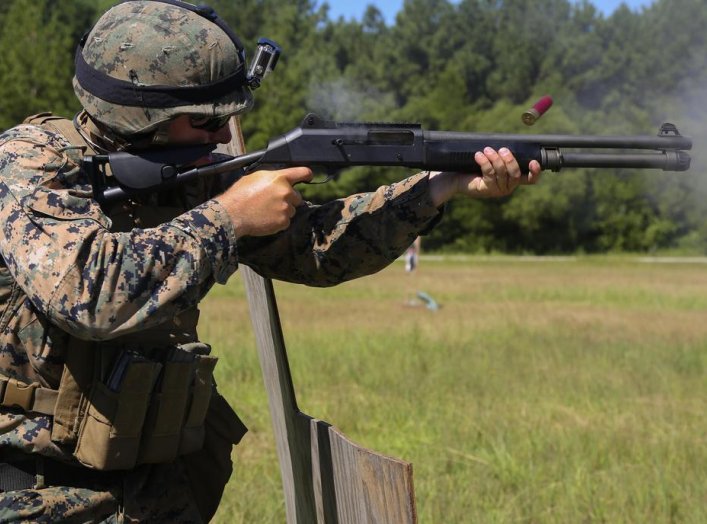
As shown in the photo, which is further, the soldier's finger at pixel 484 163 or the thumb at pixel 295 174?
the soldier's finger at pixel 484 163

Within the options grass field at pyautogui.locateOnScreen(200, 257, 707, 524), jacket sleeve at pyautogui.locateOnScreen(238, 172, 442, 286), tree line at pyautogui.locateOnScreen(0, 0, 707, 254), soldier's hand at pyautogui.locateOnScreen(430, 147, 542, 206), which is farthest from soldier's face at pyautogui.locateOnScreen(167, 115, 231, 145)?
tree line at pyautogui.locateOnScreen(0, 0, 707, 254)

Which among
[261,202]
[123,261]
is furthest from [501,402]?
[123,261]

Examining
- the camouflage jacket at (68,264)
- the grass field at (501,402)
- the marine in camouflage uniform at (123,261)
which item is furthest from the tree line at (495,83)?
the camouflage jacket at (68,264)

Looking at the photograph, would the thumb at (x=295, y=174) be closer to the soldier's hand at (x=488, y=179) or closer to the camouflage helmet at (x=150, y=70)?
the camouflage helmet at (x=150, y=70)

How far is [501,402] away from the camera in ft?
23.3

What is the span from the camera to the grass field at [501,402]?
4664mm

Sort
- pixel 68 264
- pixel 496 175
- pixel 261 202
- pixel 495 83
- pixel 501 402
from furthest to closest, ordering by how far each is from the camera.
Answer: pixel 495 83 → pixel 501 402 → pixel 496 175 → pixel 261 202 → pixel 68 264

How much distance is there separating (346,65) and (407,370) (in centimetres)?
5261

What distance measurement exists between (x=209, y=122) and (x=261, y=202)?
15.0 inches

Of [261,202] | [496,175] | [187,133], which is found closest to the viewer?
[261,202]

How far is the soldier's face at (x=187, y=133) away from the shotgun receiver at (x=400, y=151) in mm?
26

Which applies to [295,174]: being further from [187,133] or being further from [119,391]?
[119,391]

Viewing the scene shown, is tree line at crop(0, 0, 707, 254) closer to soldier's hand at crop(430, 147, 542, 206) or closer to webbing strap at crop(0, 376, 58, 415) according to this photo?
soldier's hand at crop(430, 147, 542, 206)

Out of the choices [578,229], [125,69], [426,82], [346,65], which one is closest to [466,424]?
[125,69]
